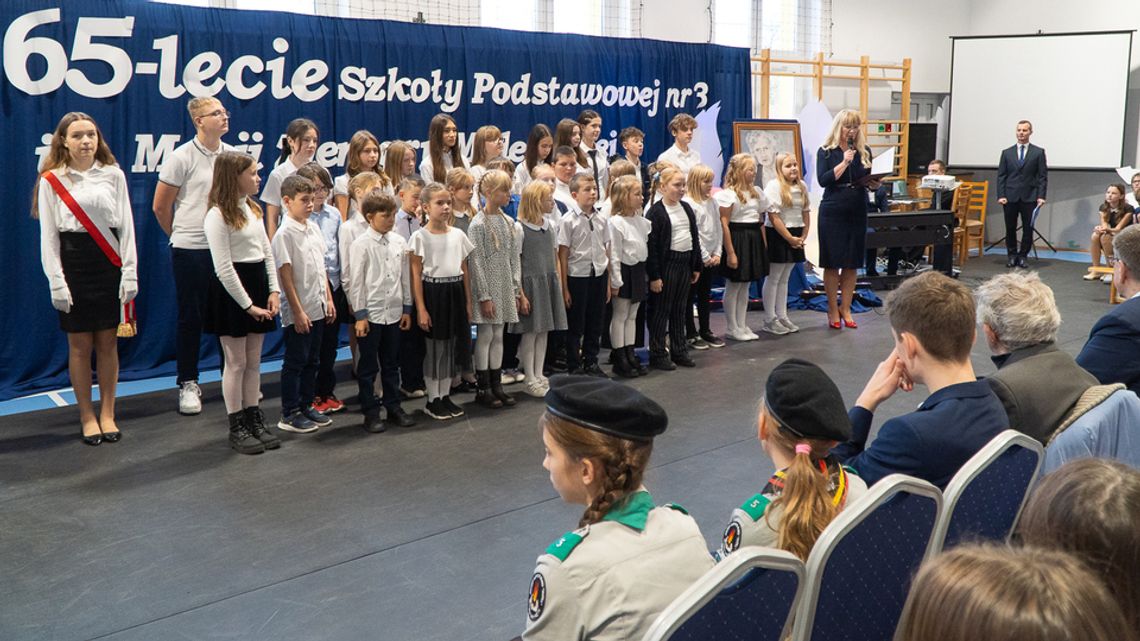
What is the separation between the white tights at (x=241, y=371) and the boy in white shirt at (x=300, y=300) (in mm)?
223

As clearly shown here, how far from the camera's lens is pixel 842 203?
25.1 feet

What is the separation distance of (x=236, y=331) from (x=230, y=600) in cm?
173

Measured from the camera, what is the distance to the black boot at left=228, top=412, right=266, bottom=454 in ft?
15.4

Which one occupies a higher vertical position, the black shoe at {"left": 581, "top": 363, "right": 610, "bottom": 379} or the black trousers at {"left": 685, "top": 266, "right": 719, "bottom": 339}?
the black trousers at {"left": 685, "top": 266, "right": 719, "bottom": 339}

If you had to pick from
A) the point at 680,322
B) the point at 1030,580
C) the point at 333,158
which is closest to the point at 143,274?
the point at 333,158

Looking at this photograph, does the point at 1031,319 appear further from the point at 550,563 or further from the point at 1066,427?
the point at 550,563

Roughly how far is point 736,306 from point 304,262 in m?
3.61

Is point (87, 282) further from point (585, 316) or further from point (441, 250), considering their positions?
point (585, 316)

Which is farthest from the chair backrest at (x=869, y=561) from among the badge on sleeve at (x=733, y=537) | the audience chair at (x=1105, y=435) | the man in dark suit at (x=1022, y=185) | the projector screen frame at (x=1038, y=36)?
the projector screen frame at (x=1038, y=36)

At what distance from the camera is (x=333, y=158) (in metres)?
Answer: 6.98

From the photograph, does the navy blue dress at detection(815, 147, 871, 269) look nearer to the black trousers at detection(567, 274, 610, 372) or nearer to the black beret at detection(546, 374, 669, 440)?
the black trousers at detection(567, 274, 610, 372)

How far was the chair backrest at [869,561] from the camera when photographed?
1.66 m

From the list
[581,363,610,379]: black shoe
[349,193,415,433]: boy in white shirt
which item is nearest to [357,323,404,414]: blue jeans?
[349,193,415,433]: boy in white shirt

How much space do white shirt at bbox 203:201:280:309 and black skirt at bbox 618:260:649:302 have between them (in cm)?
226
